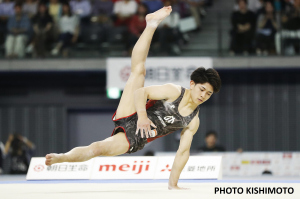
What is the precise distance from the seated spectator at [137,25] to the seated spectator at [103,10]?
634mm

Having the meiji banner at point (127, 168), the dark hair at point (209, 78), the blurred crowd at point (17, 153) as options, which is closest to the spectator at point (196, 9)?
the blurred crowd at point (17, 153)

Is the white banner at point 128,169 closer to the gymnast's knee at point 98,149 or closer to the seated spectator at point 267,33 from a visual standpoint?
the gymnast's knee at point 98,149

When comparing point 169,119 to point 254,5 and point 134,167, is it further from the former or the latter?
point 254,5

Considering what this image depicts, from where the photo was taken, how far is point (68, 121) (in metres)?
13.8

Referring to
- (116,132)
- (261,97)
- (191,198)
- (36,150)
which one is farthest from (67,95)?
(191,198)

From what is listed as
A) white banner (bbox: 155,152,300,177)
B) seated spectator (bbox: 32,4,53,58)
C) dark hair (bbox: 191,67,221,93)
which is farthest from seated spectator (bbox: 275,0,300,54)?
dark hair (bbox: 191,67,221,93)

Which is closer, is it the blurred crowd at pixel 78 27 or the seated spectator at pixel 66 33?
the blurred crowd at pixel 78 27

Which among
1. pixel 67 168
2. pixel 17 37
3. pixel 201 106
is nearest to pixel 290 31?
pixel 201 106

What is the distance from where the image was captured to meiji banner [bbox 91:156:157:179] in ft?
26.5

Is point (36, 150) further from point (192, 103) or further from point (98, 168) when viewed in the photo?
point (192, 103)

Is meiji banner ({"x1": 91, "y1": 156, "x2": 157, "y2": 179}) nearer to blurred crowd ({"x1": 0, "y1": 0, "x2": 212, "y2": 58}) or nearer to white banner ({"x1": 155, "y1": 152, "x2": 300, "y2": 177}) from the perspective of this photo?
white banner ({"x1": 155, "y1": 152, "x2": 300, "y2": 177})

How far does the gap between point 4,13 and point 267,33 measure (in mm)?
6166

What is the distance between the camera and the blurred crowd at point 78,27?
40.0 ft

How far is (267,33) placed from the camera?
12.2 m
